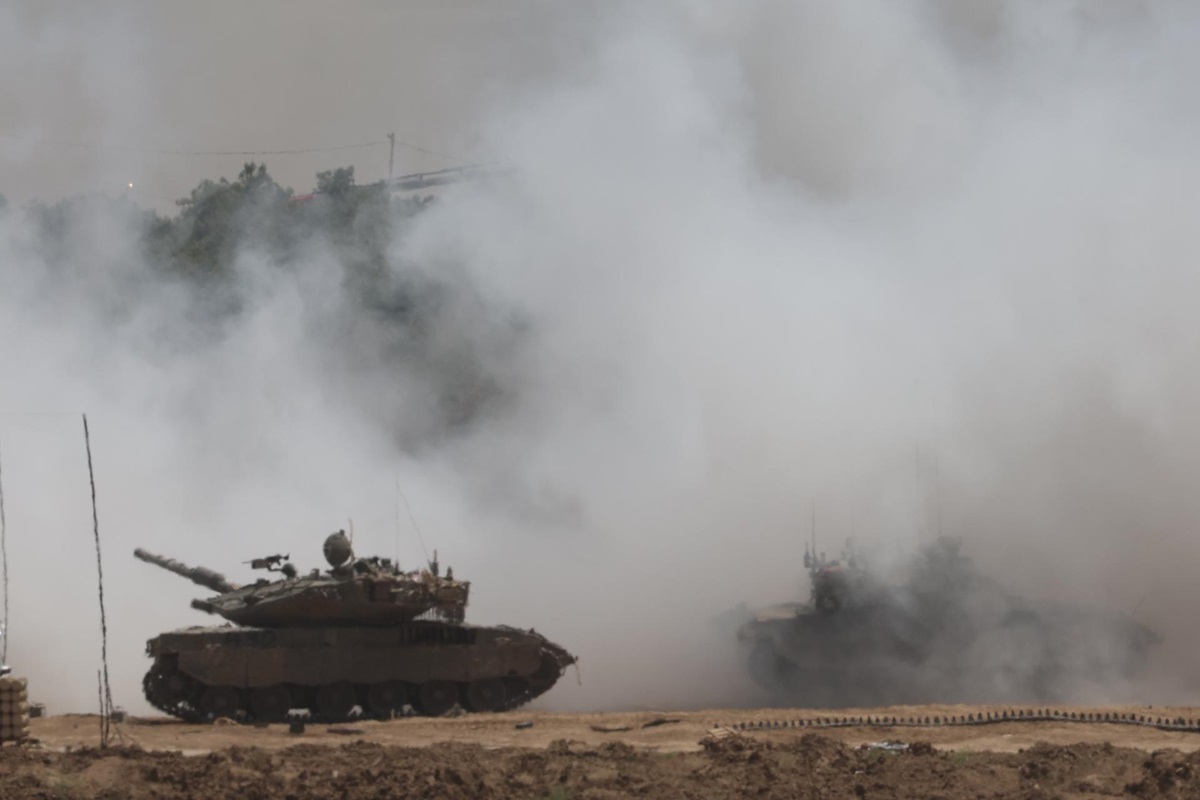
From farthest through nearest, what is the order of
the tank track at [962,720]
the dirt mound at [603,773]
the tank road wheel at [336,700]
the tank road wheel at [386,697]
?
the tank road wheel at [386,697] → the tank road wheel at [336,700] → the tank track at [962,720] → the dirt mound at [603,773]

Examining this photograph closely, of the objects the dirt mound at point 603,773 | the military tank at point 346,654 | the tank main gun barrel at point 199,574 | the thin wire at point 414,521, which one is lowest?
the dirt mound at point 603,773


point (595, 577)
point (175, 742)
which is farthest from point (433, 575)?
point (595, 577)

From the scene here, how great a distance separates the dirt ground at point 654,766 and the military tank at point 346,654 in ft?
11.2

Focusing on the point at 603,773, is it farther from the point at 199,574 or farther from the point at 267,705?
the point at 199,574

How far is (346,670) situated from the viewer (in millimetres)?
29766

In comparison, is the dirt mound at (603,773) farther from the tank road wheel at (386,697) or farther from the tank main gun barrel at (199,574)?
the tank main gun barrel at (199,574)

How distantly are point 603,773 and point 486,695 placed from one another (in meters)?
9.04

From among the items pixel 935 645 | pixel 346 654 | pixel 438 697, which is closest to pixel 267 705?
pixel 346 654

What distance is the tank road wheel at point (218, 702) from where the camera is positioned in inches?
1148

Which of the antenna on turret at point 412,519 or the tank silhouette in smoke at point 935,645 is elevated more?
the antenna on turret at point 412,519

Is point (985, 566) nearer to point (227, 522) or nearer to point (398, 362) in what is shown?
point (227, 522)

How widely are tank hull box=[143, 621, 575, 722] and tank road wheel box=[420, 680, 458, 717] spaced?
0.6 inches

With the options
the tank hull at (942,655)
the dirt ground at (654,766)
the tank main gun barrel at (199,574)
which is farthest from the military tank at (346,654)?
the tank hull at (942,655)

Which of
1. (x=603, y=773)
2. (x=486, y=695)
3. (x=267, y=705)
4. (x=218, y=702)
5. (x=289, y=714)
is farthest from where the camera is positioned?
(x=486, y=695)
